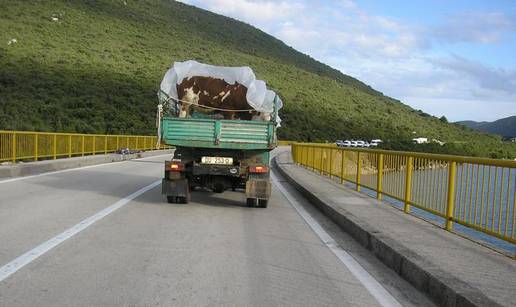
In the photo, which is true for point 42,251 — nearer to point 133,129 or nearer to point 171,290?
point 171,290

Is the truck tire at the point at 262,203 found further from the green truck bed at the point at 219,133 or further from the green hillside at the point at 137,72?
the green hillside at the point at 137,72

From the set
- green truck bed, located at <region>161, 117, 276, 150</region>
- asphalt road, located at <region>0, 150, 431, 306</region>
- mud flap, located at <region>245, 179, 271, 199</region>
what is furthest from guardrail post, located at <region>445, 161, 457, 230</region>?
mud flap, located at <region>245, 179, 271, 199</region>

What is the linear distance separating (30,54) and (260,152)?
170 ft

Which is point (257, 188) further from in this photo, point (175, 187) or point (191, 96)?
point (191, 96)

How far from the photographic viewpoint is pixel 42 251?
7.27 meters

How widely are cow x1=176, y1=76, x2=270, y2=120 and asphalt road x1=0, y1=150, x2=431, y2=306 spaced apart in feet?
6.67

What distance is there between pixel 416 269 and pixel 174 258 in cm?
281

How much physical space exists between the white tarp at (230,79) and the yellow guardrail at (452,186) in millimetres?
2747

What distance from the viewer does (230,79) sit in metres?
13.0

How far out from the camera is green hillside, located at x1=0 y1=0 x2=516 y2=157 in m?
47.7

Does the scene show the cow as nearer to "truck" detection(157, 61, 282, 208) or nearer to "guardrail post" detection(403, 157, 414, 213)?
"truck" detection(157, 61, 282, 208)

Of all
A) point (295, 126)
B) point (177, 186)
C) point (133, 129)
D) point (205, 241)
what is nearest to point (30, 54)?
point (133, 129)

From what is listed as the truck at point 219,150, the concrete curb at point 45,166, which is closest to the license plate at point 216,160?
the truck at point 219,150

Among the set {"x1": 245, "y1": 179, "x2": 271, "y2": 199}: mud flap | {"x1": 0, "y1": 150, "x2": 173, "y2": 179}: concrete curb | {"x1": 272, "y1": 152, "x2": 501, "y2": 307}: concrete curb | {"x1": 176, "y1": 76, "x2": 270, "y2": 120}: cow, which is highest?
{"x1": 176, "y1": 76, "x2": 270, "y2": 120}: cow
